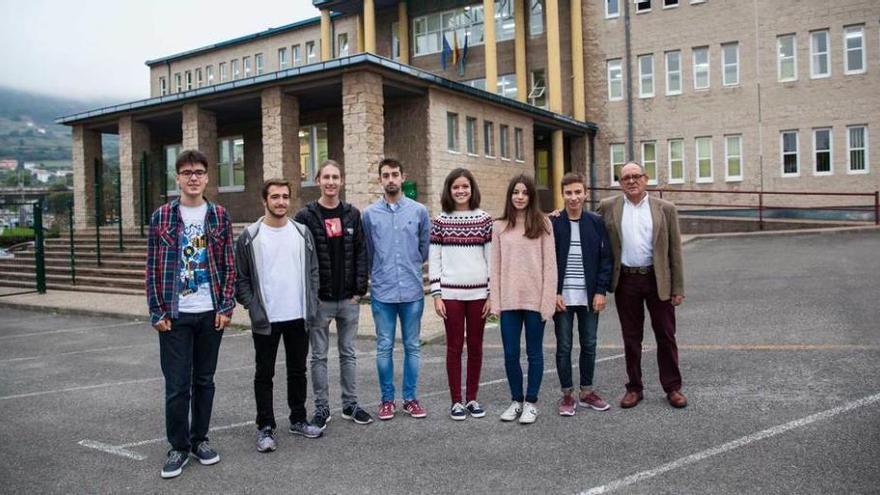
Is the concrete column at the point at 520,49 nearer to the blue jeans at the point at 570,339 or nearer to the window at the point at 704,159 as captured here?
the window at the point at 704,159

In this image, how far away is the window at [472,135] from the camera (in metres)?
20.3

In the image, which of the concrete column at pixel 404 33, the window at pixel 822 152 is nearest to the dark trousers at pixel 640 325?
the window at pixel 822 152

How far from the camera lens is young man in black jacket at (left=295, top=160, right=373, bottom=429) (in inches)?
220

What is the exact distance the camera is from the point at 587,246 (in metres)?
5.85

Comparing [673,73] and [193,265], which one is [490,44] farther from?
[193,265]

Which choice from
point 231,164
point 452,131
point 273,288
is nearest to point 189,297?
point 273,288

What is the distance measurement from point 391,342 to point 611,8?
93.7 ft

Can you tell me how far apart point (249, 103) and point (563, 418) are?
16237mm

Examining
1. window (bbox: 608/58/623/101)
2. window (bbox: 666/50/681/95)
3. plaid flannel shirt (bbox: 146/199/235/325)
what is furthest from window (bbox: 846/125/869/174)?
plaid flannel shirt (bbox: 146/199/235/325)

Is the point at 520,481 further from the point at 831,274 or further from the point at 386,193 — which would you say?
the point at 831,274

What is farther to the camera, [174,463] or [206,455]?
[206,455]

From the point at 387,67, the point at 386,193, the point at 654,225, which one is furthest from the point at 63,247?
the point at 654,225

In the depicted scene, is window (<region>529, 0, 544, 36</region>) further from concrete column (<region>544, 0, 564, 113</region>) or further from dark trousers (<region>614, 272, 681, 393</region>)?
dark trousers (<region>614, 272, 681, 393</region>)

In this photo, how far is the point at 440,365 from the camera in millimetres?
8109
